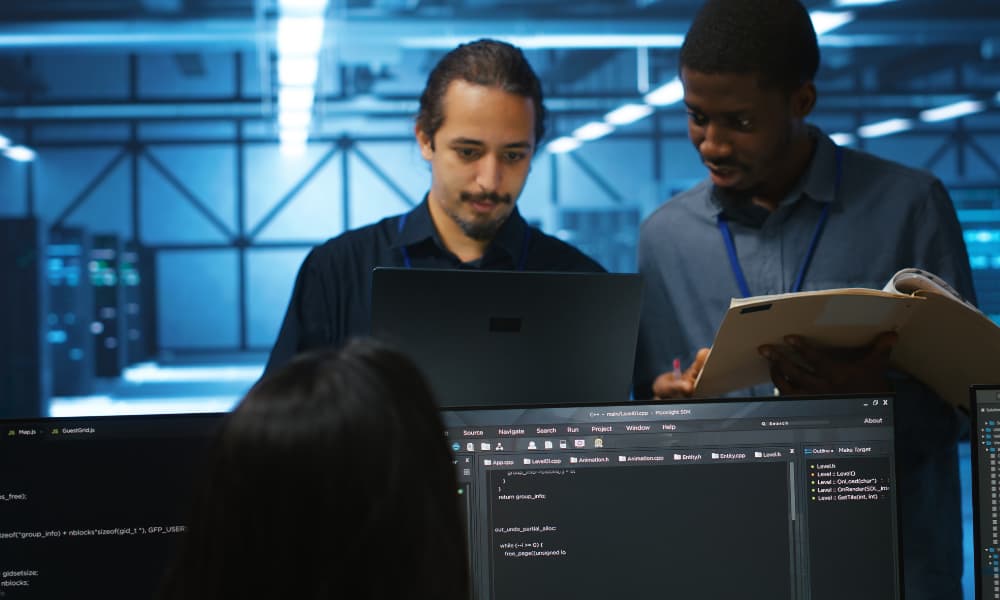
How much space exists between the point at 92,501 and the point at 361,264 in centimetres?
83

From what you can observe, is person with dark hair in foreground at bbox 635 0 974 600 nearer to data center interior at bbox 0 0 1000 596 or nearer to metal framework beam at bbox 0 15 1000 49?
metal framework beam at bbox 0 15 1000 49

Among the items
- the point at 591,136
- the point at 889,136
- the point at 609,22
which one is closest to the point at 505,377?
the point at 609,22

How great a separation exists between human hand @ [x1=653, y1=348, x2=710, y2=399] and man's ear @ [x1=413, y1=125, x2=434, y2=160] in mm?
638

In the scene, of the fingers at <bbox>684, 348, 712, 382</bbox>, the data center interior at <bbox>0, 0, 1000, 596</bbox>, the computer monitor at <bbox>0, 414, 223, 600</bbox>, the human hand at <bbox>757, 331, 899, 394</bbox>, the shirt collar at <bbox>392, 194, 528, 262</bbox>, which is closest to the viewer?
the computer monitor at <bbox>0, 414, 223, 600</bbox>

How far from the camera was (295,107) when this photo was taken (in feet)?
32.1

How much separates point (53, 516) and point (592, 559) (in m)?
0.65

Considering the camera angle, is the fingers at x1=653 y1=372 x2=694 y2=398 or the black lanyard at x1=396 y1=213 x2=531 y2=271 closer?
the fingers at x1=653 y1=372 x2=694 y2=398

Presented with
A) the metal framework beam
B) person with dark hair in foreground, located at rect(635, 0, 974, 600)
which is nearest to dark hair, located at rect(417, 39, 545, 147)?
person with dark hair in foreground, located at rect(635, 0, 974, 600)

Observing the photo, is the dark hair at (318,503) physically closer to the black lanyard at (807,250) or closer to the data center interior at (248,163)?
the black lanyard at (807,250)

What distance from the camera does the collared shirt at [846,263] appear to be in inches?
68.4

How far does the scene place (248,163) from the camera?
16125 millimetres

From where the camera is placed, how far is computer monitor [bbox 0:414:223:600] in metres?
1.12

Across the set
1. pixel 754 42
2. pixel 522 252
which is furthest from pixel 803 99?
pixel 522 252

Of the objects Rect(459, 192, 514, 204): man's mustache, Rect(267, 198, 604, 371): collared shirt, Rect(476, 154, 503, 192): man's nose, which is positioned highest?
Rect(476, 154, 503, 192): man's nose
